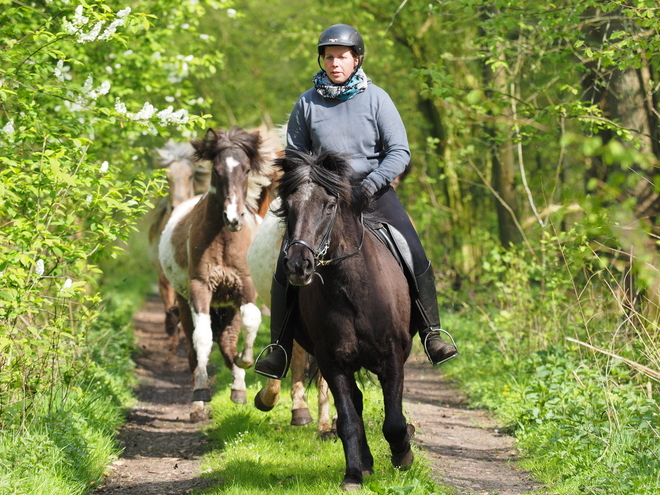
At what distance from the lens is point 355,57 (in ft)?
18.9

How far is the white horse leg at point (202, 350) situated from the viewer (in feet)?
27.0

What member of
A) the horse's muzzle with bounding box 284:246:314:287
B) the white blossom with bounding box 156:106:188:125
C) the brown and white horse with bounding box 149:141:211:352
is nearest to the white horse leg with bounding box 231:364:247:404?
the white blossom with bounding box 156:106:188:125

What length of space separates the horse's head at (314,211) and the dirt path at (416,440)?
198 cm

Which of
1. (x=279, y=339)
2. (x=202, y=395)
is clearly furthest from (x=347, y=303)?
(x=202, y=395)

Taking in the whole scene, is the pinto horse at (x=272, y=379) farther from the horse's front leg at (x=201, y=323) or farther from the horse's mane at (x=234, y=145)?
the horse's mane at (x=234, y=145)

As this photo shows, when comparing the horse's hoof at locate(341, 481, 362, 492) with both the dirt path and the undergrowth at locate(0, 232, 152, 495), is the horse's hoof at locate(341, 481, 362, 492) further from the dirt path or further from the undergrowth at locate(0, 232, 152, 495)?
the undergrowth at locate(0, 232, 152, 495)

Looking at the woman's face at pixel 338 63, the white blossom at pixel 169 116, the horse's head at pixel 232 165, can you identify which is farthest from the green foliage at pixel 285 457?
the white blossom at pixel 169 116

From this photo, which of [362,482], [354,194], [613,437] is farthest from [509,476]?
[354,194]

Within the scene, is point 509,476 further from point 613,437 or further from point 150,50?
point 150,50

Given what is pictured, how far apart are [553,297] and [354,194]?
14.8 feet

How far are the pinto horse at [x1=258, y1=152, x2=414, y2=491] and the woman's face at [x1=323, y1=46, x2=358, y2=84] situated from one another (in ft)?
3.00

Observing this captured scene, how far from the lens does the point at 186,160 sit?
12250 mm

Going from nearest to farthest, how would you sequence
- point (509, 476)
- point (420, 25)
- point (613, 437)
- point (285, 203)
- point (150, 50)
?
point (285, 203) < point (613, 437) < point (509, 476) < point (150, 50) < point (420, 25)

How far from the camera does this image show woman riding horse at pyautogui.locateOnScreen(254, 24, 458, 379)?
220 inches
